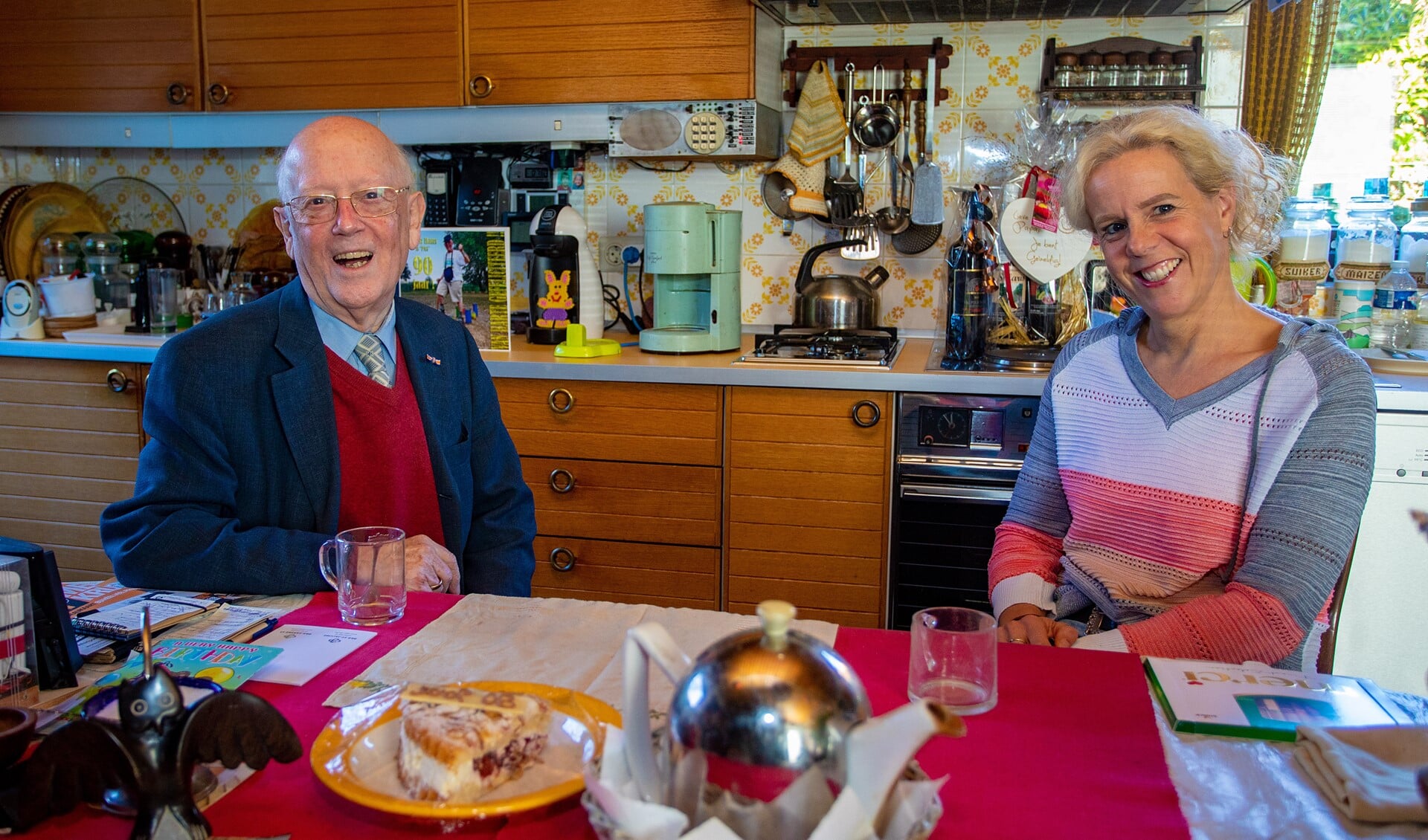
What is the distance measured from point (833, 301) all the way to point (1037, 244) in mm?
564

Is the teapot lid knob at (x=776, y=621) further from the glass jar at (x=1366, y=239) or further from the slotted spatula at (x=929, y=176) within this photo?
the glass jar at (x=1366, y=239)

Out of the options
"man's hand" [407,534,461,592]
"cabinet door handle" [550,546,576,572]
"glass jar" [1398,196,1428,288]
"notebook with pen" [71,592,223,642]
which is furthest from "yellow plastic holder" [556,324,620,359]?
"glass jar" [1398,196,1428,288]

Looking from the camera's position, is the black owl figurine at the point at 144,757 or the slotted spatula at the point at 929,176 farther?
the slotted spatula at the point at 929,176

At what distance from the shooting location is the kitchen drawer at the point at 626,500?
2734mm

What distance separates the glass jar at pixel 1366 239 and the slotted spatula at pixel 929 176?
1.02 meters

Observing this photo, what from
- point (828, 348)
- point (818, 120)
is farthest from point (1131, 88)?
point (828, 348)

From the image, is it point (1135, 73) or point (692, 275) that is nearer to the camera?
point (1135, 73)

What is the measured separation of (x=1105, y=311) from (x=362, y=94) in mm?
2080

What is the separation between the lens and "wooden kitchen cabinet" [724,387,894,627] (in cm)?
261

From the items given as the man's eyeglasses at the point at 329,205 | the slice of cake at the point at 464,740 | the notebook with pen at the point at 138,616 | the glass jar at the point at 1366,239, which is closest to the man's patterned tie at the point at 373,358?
the man's eyeglasses at the point at 329,205

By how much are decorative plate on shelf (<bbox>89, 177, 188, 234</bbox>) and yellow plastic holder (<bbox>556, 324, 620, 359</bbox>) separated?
1659mm

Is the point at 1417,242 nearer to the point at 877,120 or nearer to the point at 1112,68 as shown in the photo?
the point at 1112,68

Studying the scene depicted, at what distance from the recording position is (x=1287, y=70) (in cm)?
291

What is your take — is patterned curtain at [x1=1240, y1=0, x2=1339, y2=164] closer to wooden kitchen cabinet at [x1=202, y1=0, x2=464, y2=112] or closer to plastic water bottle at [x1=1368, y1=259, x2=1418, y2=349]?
plastic water bottle at [x1=1368, y1=259, x2=1418, y2=349]
